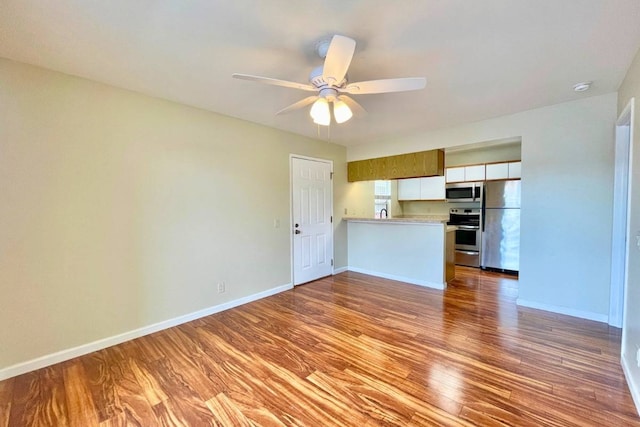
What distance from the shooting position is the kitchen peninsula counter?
13.5ft

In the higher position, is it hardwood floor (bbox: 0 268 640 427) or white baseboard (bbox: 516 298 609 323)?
white baseboard (bbox: 516 298 609 323)

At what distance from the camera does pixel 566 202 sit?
3055mm

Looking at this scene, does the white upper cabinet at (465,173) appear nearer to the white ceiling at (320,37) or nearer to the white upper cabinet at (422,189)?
the white upper cabinet at (422,189)

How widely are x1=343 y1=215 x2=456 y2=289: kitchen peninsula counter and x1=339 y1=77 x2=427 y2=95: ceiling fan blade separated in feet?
8.95

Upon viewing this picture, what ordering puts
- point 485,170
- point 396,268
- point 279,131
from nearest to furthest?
point 279,131, point 396,268, point 485,170

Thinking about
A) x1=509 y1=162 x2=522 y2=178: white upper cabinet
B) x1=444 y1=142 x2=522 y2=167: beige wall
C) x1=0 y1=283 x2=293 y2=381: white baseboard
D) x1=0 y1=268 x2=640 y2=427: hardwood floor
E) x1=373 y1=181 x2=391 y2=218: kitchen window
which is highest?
x1=444 y1=142 x2=522 y2=167: beige wall

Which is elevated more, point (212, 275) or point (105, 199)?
point (105, 199)

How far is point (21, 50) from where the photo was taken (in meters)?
1.93

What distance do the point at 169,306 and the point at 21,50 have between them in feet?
7.95

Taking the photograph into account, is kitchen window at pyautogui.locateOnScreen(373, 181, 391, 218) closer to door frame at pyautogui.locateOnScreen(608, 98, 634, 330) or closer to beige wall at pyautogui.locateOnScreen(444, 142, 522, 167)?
beige wall at pyautogui.locateOnScreen(444, 142, 522, 167)

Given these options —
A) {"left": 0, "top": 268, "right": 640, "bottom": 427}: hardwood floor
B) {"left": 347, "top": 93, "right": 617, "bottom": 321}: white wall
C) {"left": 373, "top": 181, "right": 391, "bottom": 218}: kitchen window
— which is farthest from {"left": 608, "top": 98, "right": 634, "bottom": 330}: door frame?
{"left": 373, "top": 181, "right": 391, "bottom": 218}: kitchen window

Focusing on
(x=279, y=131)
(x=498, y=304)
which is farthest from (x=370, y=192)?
(x=498, y=304)

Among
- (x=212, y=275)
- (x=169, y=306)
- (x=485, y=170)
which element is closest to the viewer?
(x=169, y=306)

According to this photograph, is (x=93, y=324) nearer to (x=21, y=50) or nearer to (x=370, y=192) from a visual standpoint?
(x=21, y=50)
